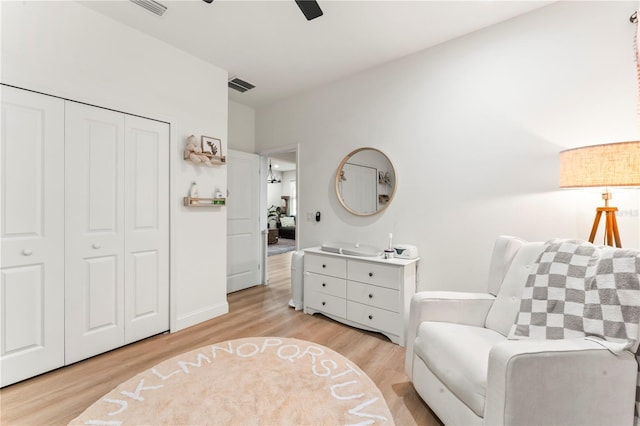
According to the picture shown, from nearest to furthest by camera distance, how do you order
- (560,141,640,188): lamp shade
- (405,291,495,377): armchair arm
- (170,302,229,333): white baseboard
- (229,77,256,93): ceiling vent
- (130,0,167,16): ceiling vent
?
1. (560,141,640,188): lamp shade
2. (405,291,495,377): armchair arm
3. (130,0,167,16): ceiling vent
4. (170,302,229,333): white baseboard
5. (229,77,256,93): ceiling vent

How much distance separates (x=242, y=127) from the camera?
3.98 m

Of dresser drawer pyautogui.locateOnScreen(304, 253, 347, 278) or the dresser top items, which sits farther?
dresser drawer pyautogui.locateOnScreen(304, 253, 347, 278)

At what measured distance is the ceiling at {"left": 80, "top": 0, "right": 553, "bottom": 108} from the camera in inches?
80.1

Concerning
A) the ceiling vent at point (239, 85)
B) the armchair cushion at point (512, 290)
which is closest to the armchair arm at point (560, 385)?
the armchair cushion at point (512, 290)

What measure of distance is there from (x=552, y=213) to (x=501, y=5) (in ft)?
5.27

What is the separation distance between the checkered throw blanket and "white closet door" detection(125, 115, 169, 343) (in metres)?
2.72

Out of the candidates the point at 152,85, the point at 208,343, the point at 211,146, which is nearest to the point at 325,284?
the point at 208,343

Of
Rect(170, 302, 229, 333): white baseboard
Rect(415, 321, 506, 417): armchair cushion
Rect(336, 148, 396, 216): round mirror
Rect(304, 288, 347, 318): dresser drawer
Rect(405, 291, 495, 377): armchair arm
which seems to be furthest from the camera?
Rect(336, 148, 396, 216): round mirror

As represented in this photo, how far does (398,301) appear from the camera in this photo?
2.34m

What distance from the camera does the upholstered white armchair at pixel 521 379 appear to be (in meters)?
0.99

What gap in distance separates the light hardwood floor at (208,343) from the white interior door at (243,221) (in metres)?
0.59

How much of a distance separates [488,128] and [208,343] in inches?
119

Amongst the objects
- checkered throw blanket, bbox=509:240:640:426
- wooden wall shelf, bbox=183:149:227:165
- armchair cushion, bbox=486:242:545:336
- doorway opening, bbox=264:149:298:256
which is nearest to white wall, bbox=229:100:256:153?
wooden wall shelf, bbox=183:149:227:165

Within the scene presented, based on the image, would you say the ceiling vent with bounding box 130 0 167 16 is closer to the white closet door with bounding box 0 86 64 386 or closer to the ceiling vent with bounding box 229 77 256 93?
the white closet door with bounding box 0 86 64 386
